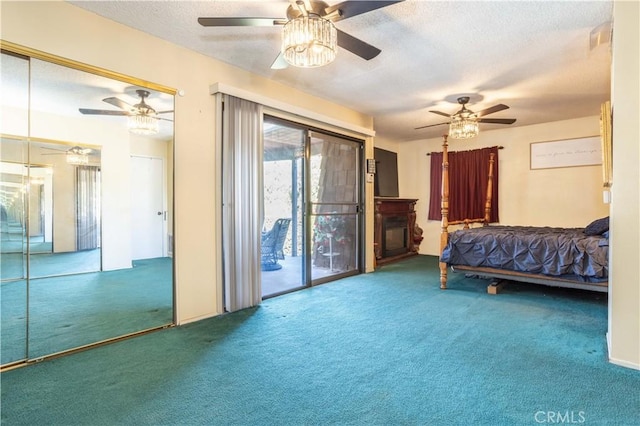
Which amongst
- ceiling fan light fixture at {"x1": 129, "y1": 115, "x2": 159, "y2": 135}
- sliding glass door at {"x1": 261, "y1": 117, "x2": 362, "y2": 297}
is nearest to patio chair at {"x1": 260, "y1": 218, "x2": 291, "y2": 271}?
sliding glass door at {"x1": 261, "y1": 117, "x2": 362, "y2": 297}

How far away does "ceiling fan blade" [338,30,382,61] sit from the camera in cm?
211

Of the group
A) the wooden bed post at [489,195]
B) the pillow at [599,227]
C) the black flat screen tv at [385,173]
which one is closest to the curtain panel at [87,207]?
the black flat screen tv at [385,173]

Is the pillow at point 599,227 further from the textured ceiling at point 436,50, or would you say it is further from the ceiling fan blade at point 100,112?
the ceiling fan blade at point 100,112

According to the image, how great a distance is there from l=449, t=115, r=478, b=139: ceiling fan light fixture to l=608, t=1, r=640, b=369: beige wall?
2001 millimetres

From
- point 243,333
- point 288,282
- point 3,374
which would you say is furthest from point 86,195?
point 288,282

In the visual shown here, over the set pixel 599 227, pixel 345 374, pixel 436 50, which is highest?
pixel 436 50

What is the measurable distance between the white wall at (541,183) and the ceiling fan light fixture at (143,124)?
5.70 meters

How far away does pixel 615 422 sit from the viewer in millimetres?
1589

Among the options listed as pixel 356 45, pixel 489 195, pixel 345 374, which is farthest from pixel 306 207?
pixel 489 195

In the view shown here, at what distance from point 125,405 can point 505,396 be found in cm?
210

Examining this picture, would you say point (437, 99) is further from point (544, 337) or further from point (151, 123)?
point (151, 123)

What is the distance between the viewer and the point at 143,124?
300cm

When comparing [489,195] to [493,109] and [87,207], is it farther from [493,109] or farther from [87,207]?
[87,207]

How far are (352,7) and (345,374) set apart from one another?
224cm
